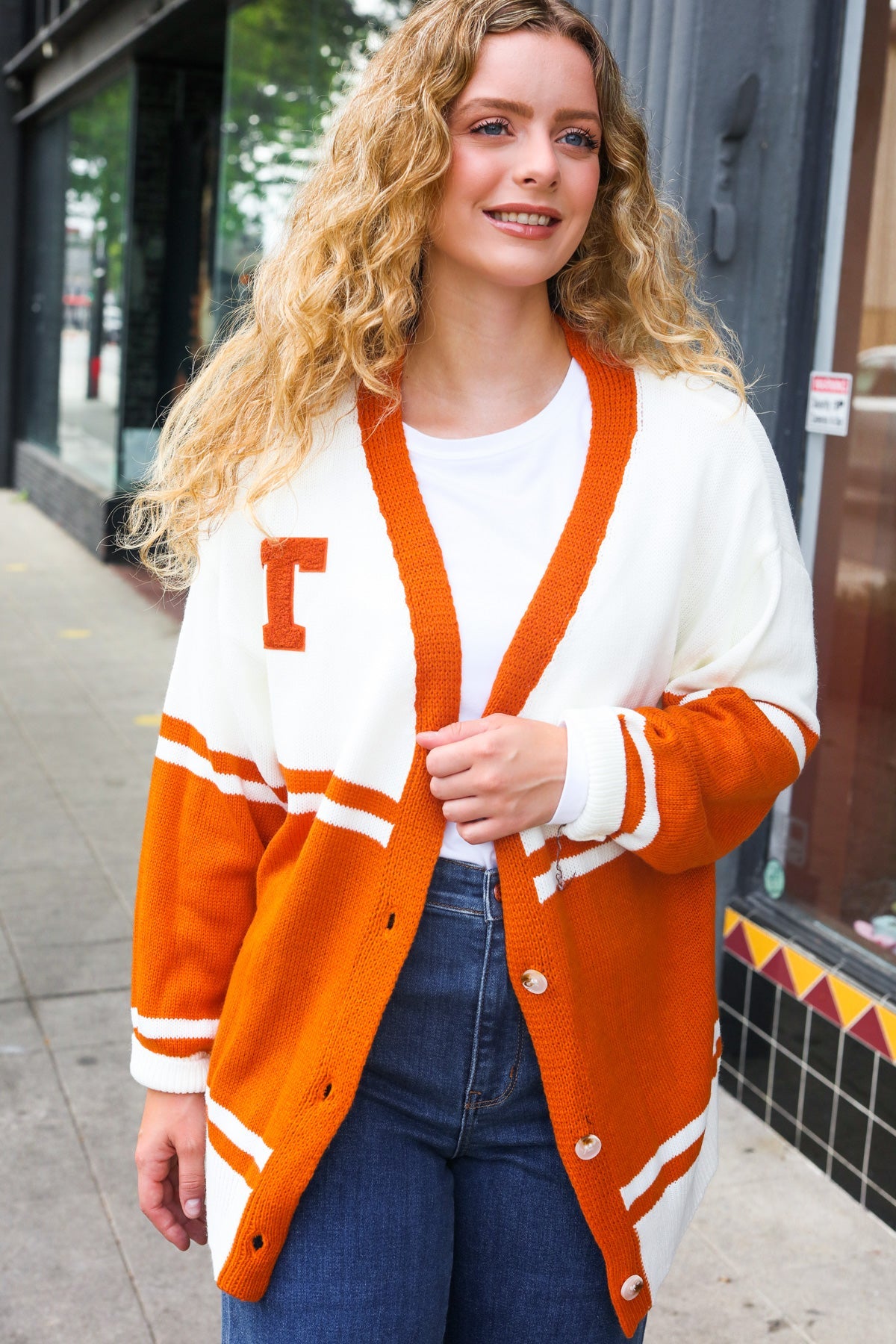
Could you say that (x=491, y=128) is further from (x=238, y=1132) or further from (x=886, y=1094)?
(x=886, y=1094)

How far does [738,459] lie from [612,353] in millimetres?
220

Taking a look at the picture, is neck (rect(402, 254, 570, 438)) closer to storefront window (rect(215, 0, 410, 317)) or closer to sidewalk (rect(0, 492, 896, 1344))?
sidewalk (rect(0, 492, 896, 1344))

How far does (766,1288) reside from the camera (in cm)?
304

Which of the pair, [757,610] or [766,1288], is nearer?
[757,610]

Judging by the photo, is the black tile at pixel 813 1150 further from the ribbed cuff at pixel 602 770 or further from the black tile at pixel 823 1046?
the ribbed cuff at pixel 602 770

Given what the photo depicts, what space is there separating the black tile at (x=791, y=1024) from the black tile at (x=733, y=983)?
0.50 feet

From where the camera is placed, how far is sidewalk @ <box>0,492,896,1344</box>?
292 cm

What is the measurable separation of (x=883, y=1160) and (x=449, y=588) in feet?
7.22

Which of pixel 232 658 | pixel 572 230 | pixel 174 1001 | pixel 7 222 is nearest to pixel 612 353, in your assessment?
pixel 572 230

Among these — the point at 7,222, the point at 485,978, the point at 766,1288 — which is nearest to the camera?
the point at 485,978

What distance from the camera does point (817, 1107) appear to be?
343cm

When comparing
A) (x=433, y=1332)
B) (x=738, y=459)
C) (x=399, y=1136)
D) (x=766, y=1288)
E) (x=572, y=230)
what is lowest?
(x=766, y=1288)

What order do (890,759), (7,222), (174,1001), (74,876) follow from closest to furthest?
(174,1001), (890,759), (74,876), (7,222)

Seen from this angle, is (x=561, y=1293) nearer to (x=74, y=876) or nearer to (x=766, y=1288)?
(x=766, y=1288)
